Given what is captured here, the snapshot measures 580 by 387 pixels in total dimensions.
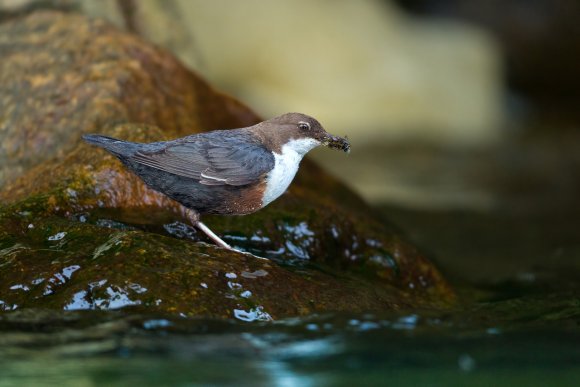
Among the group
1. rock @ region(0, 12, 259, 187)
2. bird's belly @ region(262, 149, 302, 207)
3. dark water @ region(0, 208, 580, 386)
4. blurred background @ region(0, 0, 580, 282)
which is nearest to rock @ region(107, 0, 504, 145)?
blurred background @ region(0, 0, 580, 282)

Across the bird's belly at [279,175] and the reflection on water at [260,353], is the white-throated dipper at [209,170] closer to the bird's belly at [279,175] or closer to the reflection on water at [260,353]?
the bird's belly at [279,175]

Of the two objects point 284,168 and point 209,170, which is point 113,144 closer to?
point 209,170

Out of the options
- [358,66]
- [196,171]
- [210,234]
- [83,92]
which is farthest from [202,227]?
[358,66]

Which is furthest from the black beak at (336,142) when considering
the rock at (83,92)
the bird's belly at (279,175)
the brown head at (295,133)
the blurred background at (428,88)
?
the blurred background at (428,88)

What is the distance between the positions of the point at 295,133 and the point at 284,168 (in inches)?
10.3

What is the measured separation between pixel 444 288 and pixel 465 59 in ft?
25.9

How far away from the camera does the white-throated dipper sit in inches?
189

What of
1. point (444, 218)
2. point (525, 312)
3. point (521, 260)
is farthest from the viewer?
point (444, 218)

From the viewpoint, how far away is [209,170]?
4.84 m

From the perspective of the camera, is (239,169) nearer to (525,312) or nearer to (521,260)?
(525,312)

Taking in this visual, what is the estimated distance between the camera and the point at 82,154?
17.9 feet

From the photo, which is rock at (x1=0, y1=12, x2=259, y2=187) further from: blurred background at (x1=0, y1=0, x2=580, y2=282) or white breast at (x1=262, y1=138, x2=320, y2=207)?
blurred background at (x1=0, y1=0, x2=580, y2=282)

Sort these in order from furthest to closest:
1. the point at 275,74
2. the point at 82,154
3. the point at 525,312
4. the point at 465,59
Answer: the point at 465,59, the point at 275,74, the point at 82,154, the point at 525,312

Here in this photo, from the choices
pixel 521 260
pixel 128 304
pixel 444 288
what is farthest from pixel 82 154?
pixel 521 260
